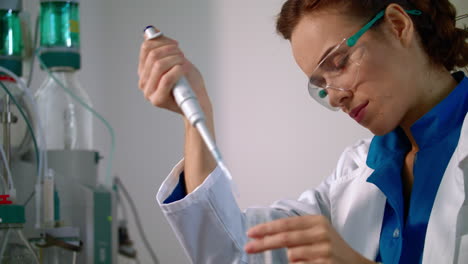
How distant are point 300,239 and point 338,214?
1.75ft

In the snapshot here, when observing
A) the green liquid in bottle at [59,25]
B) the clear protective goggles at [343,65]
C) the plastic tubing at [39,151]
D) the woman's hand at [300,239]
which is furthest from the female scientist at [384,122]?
the green liquid in bottle at [59,25]

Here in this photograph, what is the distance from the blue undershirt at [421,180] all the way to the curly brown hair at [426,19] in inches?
3.2

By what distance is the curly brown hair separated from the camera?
3.88ft

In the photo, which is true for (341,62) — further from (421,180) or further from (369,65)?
(421,180)

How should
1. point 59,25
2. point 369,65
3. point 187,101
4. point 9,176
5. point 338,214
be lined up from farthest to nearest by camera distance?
point 59,25 < point 338,214 < point 9,176 < point 369,65 < point 187,101

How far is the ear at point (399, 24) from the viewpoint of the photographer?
3.88 ft

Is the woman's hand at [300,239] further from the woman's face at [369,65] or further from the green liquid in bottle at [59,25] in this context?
the green liquid in bottle at [59,25]

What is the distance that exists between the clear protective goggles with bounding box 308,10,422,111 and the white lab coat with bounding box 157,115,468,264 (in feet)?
0.86

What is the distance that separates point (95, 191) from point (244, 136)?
0.78 meters

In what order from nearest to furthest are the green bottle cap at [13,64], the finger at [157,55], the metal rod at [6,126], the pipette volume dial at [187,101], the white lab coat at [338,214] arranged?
the pipette volume dial at [187,101] < the finger at [157,55] < the white lab coat at [338,214] < the metal rod at [6,126] < the green bottle cap at [13,64]

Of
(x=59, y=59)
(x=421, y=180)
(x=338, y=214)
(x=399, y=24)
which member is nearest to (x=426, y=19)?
(x=399, y=24)

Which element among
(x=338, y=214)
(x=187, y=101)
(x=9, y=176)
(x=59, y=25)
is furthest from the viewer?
(x=59, y=25)

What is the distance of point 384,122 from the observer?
3.95ft

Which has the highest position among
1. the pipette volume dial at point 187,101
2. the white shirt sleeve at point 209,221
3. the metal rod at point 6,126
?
the pipette volume dial at point 187,101
